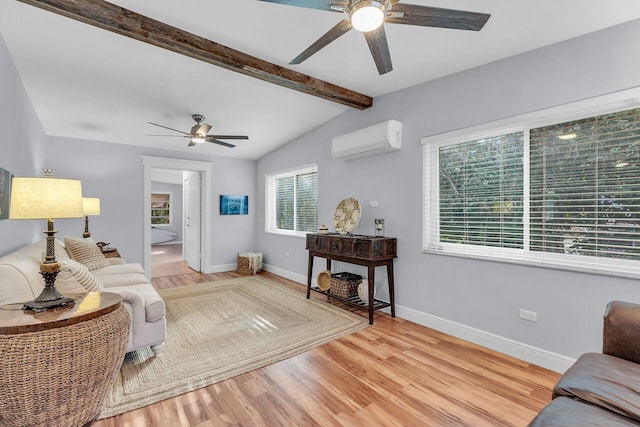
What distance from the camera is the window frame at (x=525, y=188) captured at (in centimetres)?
216

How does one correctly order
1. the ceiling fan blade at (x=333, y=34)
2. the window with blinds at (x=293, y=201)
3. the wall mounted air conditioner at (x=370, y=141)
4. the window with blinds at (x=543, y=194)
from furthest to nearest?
the window with blinds at (x=293, y=201), the wall mounted air conditioner at (x=370, y=141), the window with blinds at (x=543, y=194), the ceiling fan blade at (x=333, y=34)

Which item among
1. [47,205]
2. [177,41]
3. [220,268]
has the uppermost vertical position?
[177,41]

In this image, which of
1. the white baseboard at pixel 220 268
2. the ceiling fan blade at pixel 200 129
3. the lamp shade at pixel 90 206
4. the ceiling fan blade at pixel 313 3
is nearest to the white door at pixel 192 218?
the white baseboard at pixel 220 268

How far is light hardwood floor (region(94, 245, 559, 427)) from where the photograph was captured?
184cm

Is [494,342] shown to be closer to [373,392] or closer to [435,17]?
[373,392]

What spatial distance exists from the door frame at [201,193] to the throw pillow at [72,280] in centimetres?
318

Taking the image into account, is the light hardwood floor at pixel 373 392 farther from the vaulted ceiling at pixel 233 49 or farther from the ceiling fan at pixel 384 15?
the vaulted ceiling at pixel 233 49

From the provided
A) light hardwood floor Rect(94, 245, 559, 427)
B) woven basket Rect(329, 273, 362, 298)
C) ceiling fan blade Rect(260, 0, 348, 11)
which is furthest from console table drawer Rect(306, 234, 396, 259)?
ceiling fan blade Rect(260, 0, 348, 11)

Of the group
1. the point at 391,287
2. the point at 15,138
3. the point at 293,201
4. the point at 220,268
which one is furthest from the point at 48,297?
the point at 220,268

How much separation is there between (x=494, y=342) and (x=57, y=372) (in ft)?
10.2

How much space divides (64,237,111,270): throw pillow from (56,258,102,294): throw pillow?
135 cm

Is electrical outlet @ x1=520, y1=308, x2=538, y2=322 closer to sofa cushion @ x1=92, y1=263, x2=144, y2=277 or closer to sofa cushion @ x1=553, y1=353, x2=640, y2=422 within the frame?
sofa cushion @ x1=553, y1=353, x2=640, y2=422

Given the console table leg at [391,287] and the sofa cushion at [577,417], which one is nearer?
the sofa cushion at [577,417]

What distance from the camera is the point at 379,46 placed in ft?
6.46
